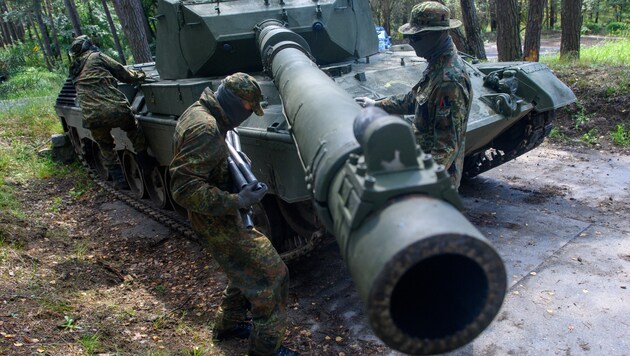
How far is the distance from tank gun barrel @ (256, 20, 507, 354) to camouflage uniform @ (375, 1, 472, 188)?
6.42ft

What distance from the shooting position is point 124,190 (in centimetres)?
816

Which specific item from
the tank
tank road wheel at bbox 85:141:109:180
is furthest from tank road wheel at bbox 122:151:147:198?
tank road wheel at bbox 85:141:109:180

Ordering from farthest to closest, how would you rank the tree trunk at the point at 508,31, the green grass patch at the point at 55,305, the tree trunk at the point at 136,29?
1. the tree trunk at the point at 136,29
2. the tree trunk at the point at 508,31
3. the green grass patch at the point at 55,305

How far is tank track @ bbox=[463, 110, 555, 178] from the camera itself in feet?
20.1

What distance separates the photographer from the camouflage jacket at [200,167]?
3316mm

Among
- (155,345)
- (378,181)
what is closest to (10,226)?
(155,345)

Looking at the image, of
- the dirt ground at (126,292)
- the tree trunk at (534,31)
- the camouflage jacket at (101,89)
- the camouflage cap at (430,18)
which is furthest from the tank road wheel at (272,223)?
the tree trunk at (534,31)

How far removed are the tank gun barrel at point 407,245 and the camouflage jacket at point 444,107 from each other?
1.95 metres

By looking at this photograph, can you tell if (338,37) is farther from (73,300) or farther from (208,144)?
(73,300)

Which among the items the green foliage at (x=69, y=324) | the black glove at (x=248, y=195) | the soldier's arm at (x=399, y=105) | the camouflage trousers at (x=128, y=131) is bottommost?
the green foliage at (x=69, y=324)

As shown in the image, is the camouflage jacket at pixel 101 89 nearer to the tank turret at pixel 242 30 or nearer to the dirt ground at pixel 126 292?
the tank turret at pixel 242 30

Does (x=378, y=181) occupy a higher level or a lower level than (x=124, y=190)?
higher

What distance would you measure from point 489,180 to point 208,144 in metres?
4.86

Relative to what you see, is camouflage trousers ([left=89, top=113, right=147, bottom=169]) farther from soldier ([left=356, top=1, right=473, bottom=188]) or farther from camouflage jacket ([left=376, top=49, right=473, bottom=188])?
camouflage jacket ([left=376, top=49, right=473, bottom=188])
